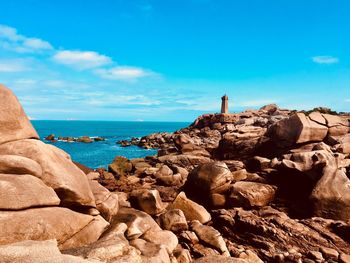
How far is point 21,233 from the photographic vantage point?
9.33 metres

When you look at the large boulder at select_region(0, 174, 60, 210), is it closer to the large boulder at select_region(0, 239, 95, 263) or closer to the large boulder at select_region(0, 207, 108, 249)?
the large boulder at select_region(0, 207, 108, 249)

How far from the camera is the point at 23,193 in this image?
33.3 ft

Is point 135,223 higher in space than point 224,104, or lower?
lower

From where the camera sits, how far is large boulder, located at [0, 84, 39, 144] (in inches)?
482

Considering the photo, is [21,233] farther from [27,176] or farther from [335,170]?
[335,170]

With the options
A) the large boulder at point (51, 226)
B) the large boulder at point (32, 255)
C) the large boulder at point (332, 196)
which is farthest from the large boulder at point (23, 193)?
the large boulder at point (332, 196)

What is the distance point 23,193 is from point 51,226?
1.60m

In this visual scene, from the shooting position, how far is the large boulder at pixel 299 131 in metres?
25.9

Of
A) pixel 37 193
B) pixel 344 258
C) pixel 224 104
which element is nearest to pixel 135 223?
pixel 37 193

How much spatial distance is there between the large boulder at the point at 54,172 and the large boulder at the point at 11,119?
52 cm

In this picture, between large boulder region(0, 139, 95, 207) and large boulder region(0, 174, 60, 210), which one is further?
large boulder region(0, 139, 95, 207)

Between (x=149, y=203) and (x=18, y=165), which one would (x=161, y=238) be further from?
(x=18, y=165)

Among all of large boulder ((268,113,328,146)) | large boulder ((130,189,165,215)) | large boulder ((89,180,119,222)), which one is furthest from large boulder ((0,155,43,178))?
large boulder ((268,113,328,146))

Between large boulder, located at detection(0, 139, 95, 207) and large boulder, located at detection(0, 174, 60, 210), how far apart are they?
2.00 ft
